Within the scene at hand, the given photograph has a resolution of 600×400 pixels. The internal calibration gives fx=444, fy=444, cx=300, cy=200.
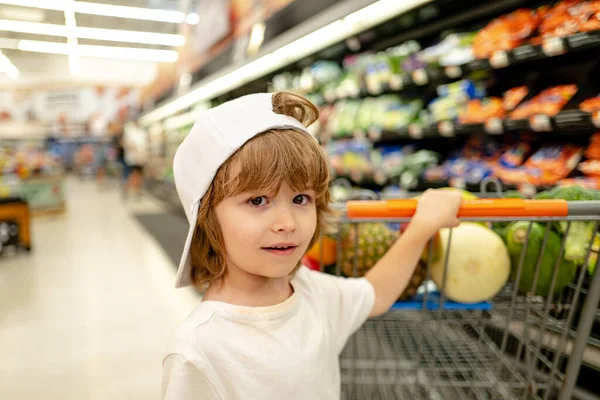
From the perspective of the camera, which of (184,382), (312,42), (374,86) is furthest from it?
(374,86)

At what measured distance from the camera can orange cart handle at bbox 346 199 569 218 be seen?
1008 millimetres

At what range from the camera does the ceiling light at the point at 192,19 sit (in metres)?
7.67

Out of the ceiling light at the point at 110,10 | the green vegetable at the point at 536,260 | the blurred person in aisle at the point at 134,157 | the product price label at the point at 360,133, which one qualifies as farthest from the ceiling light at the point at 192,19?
the green vegetable at the point at 536,260

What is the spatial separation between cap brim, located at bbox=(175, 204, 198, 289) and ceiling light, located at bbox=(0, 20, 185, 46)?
985 centimetres

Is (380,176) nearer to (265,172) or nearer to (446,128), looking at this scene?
(446,128)

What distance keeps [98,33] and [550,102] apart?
41.3ft

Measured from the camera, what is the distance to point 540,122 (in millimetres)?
2141

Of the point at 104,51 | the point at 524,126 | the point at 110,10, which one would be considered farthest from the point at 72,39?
the point at 524,126

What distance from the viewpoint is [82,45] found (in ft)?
44.8

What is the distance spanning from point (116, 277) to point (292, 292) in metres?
3.58

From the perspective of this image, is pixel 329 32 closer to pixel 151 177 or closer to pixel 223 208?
pixel 223 208

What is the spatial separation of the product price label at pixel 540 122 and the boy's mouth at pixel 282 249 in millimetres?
1767

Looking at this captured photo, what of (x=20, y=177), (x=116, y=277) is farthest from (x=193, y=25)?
(x=116, y=277)

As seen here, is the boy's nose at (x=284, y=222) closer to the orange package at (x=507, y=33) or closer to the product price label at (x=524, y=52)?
the product price label at (x=524, y=52)
